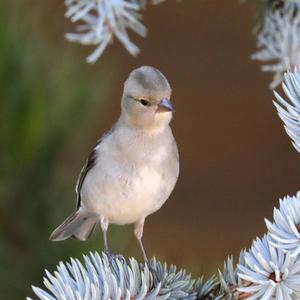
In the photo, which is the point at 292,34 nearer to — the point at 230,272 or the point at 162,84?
the point at 162,84

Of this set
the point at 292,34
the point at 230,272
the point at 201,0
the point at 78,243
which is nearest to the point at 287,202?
the point at 230,272

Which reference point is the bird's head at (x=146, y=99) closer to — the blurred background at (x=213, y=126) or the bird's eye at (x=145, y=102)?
the bird's eye at (x=145, y=102)

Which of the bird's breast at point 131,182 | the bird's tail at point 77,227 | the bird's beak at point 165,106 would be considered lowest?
the bird's tail at point 77,227

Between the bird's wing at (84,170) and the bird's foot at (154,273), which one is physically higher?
the bird's wing at (84,170)

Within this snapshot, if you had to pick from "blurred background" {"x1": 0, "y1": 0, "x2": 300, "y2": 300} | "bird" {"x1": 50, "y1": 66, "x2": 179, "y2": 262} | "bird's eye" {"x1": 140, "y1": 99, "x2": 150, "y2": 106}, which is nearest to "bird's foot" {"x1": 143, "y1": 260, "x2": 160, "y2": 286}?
"bird" {"x1": 50, "y1": 66, "x2": 179, "y2": 262}

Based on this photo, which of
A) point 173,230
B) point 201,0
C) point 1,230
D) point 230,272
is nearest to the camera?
point 230,272

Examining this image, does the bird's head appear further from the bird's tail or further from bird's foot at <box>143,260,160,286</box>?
bird's foot at <box>143,260,160,286</box>

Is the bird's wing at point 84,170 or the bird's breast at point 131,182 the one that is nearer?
the bird's breast at point 131,182

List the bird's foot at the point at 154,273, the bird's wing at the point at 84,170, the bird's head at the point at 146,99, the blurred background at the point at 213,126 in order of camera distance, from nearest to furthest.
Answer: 1. the bird's foot at the point at 154,273
2. the bird's head at the point at 146,99
3. the bird's wing at the point at 84,170
4. the blurred background at the point at 213,126

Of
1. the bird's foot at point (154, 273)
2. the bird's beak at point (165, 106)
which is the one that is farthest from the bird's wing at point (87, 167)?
the bird's foot at point (154, 273)
